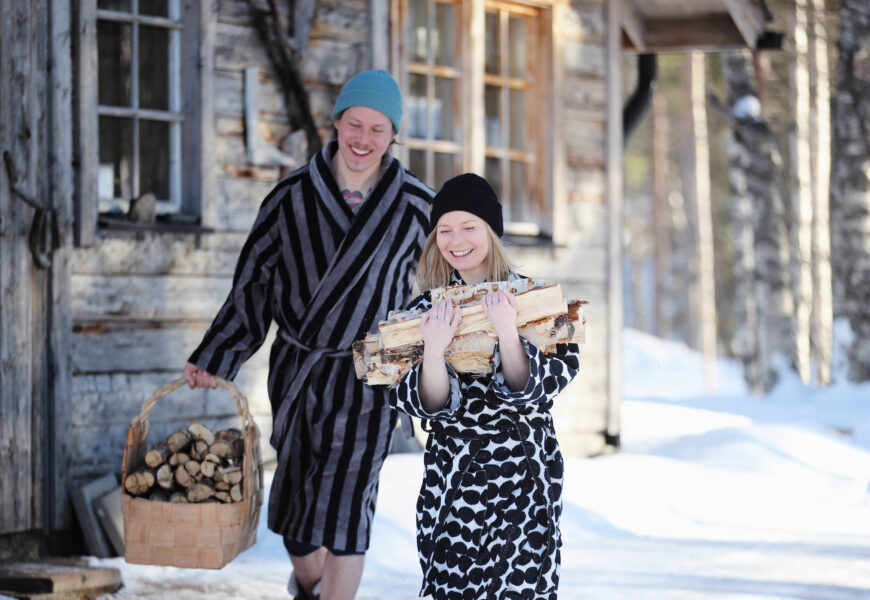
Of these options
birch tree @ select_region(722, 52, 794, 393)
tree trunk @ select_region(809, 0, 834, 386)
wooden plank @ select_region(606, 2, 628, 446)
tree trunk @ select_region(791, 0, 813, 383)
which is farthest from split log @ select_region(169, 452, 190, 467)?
tree trunk @ select_region(809, 0, 834, 386)

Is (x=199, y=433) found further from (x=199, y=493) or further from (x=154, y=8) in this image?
(x=154, y=8)

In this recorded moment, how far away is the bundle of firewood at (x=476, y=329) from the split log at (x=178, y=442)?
52.6 inches

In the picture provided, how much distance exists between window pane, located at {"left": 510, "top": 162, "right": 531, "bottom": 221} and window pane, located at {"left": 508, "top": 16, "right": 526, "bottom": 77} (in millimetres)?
620

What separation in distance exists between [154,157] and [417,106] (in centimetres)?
191

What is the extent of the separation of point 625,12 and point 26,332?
17.1ft

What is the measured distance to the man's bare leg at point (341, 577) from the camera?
3.65 meters

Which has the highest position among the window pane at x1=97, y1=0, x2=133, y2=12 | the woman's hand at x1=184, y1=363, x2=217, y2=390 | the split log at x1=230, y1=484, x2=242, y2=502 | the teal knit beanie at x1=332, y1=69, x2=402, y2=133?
the window pane at x1=97, y1=0, x2=133, y2=12

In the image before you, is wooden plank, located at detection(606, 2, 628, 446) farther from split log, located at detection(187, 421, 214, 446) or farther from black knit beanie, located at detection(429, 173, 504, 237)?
black knit beanie, located at detection(429, 173, 504, 237)

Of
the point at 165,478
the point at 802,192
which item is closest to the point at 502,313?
the point at 165,478

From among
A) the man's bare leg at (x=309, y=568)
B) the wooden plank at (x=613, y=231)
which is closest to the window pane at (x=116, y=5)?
the man's bare leg at (x=309, y=568)

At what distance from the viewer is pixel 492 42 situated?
729 centimetres

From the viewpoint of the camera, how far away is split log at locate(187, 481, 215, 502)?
148 inches

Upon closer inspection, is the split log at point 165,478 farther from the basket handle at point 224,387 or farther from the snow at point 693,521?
the snow at point 693,521

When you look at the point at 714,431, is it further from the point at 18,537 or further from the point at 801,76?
the point at 801,76
